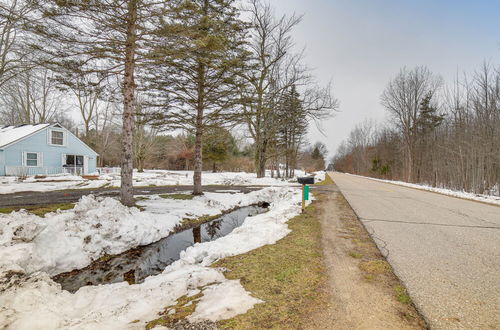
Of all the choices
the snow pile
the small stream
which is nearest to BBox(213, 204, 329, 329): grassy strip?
the small stream

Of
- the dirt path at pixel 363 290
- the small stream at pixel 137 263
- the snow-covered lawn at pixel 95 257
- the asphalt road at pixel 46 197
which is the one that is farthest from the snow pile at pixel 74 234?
the dirt path at pixel 363 290

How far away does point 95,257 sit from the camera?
16.3ft

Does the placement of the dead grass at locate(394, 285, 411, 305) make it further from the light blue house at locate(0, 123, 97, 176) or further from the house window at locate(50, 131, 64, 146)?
the house window at locate(50, 131, 64, 146)

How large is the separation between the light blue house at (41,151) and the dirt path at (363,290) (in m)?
25.7

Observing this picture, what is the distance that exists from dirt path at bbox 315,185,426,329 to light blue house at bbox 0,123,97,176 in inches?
1013

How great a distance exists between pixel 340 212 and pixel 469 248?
3812 millimetres

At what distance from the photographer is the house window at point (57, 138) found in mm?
22344

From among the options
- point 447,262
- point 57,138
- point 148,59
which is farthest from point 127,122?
point 57,138

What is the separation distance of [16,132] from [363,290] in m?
30.7

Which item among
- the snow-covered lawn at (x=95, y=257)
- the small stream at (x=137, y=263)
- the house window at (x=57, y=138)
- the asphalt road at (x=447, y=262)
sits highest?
the house window at (x=57, y=138)

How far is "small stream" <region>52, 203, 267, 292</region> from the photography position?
418 centimetres

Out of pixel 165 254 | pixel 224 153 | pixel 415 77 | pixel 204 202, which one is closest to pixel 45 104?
pixel 224 153

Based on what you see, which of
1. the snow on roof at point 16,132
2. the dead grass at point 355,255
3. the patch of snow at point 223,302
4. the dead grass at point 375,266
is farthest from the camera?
the snow on roof at point 16,132

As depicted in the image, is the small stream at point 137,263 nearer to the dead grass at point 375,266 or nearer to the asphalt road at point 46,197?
the dead grass at point 375,266
